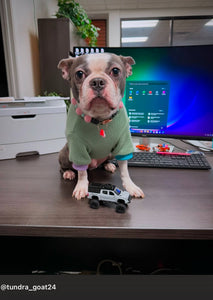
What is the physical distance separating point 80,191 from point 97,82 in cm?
32

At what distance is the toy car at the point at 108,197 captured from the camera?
580mm

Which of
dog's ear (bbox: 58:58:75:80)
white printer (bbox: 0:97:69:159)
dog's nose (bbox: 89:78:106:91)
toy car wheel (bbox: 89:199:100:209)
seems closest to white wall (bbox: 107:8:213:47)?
white printer (bbox: 0:97:69:159)

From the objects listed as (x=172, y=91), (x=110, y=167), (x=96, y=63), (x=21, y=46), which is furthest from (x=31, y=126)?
(x=21, y=46)

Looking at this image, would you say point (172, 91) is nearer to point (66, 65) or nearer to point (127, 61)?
point (127, 61)

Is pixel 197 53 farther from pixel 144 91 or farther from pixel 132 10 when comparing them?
pixel 132 10

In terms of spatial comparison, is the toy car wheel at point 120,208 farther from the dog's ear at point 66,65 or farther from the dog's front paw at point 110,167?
the dog's ear at point 66,65

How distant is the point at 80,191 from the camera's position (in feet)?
2.16

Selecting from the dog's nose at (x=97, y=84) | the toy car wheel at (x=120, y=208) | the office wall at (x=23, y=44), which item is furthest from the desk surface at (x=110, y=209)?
the office wall at (x=23, y=44)

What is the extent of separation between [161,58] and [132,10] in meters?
4.60

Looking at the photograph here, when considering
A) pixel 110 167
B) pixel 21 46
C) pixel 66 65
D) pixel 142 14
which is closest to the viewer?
pixel 66 65

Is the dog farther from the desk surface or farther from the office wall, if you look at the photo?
the office wall

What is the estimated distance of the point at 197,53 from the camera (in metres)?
0.93

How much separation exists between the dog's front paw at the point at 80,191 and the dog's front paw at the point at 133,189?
0.42 ft

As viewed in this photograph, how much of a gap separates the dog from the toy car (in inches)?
2.4
